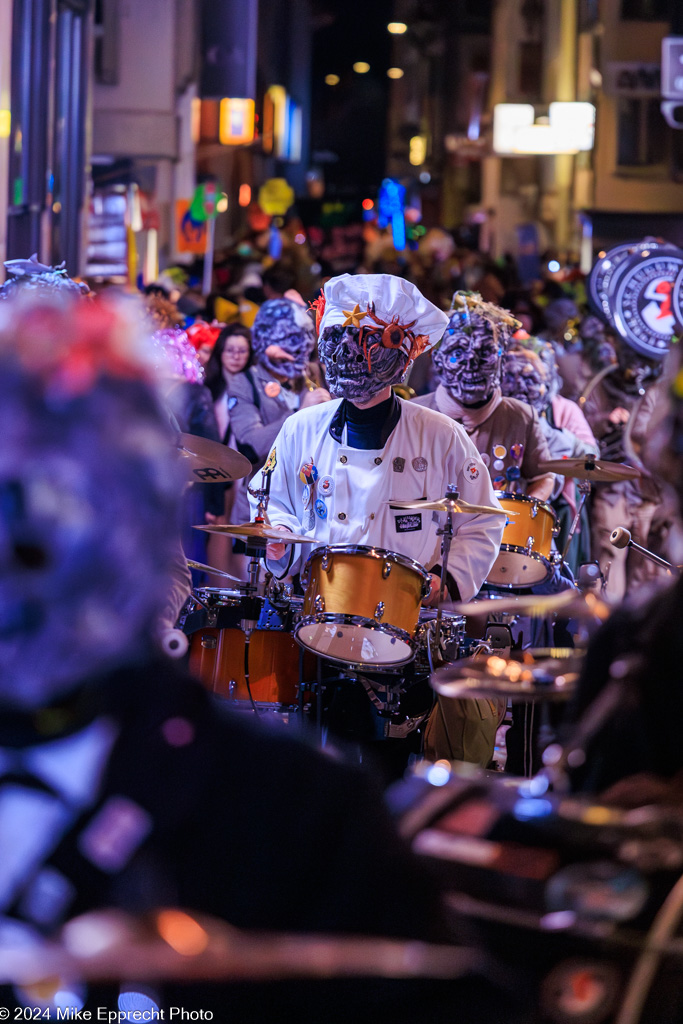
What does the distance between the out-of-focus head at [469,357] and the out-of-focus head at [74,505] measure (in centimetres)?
532

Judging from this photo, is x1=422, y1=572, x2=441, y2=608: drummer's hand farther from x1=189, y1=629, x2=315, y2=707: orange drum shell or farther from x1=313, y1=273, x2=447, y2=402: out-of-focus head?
x1=313, y1=273, x2=447, y2=402: out-of-focus head

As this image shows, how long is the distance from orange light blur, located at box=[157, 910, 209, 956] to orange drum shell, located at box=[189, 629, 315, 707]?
3.55 m

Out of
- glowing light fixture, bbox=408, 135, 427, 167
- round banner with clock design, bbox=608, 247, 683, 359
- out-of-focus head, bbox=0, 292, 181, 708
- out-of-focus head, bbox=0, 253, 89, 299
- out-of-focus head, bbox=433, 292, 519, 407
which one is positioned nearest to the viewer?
out-of-focus head, bbox=0, 292, 181, 708

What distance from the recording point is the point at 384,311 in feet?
16.7

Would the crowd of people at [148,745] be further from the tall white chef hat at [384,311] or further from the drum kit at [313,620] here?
the tall white chef hat at [384,311]

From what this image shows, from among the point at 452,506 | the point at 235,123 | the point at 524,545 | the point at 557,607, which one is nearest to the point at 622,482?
the point at 524,545

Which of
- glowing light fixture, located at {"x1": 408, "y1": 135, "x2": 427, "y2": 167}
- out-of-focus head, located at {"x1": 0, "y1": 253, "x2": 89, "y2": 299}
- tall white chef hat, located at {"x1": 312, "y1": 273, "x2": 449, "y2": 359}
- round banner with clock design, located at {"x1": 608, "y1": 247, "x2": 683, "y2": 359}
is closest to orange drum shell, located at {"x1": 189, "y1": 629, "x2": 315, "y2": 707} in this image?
tall white chef hat, located at {"x1": 312, "y1": 273, "x2": 449, "y2": 359}

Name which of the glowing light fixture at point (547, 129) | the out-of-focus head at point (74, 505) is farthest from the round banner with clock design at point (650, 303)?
the glowing light fixture at point (547, 129)

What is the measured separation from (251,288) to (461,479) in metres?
10.2

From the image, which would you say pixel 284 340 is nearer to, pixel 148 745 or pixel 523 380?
pixel 523 380

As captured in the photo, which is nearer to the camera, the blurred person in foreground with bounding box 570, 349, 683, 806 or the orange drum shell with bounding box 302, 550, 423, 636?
the blurred person in foreground with bounding box 570, 349, 683, 806

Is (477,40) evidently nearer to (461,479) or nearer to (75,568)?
(461,479)

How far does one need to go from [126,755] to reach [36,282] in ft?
14.2

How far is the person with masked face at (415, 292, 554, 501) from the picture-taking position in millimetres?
6852
